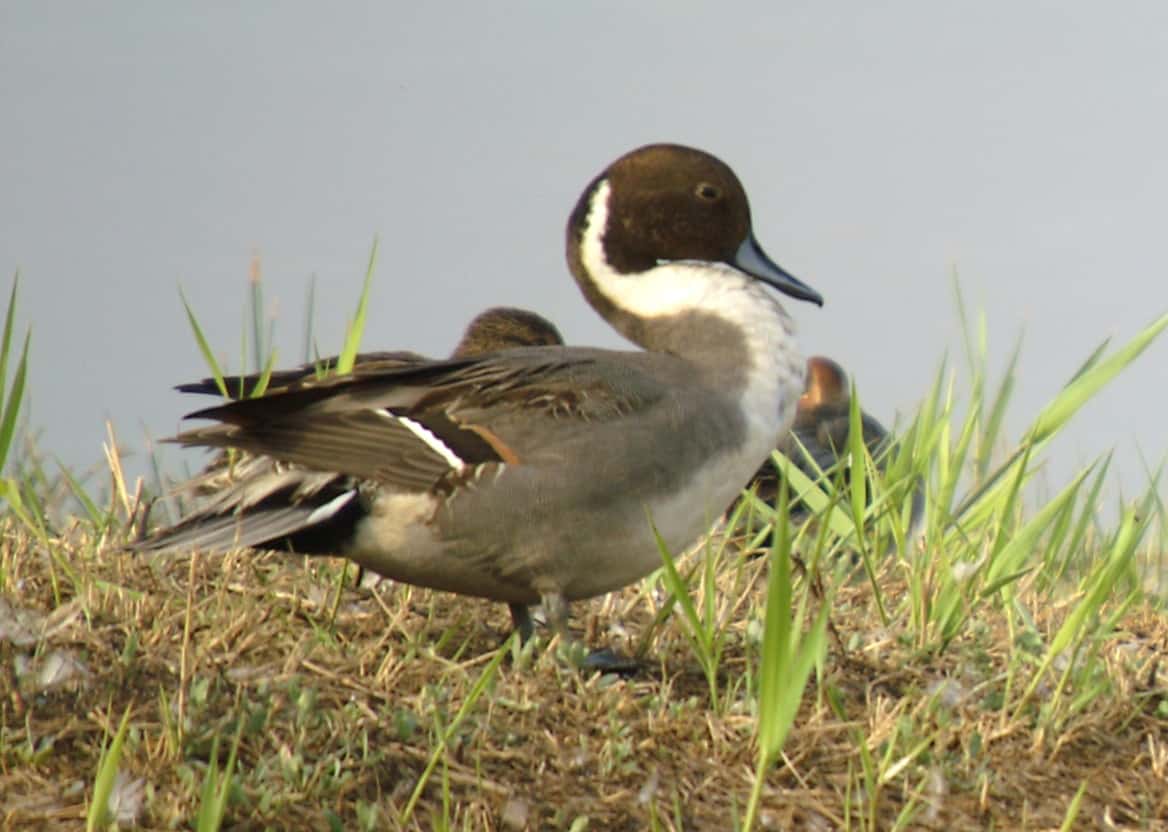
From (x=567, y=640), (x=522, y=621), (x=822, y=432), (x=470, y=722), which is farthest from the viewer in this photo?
(x=822, y=432)

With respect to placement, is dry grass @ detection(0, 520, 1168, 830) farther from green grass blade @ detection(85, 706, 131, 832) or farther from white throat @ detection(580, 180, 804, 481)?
white throat @ detection(580, 180, 804, 481)

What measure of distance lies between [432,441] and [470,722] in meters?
0.86

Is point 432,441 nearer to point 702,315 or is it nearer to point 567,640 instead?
point 567,640

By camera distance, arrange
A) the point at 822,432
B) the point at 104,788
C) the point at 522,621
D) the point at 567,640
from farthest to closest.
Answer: the point at 822,432 → the point at 522,621 → the point at 567,640 → the point at 104,788

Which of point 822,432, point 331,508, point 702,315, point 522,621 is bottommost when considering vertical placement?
point 822,432

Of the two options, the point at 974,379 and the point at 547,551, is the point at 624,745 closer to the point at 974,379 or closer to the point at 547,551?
the point at 547,551

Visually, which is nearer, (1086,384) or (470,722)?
(470,722)

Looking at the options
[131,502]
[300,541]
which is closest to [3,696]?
[300,541]

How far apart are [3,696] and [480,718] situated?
102cm

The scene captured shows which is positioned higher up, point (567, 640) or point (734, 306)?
point (734, 306)

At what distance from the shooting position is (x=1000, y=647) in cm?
547

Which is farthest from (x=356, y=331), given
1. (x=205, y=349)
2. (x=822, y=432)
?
(x=822, y=432)

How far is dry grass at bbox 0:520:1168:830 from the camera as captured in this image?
12.9 ft

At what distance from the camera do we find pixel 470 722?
14.0 feet
